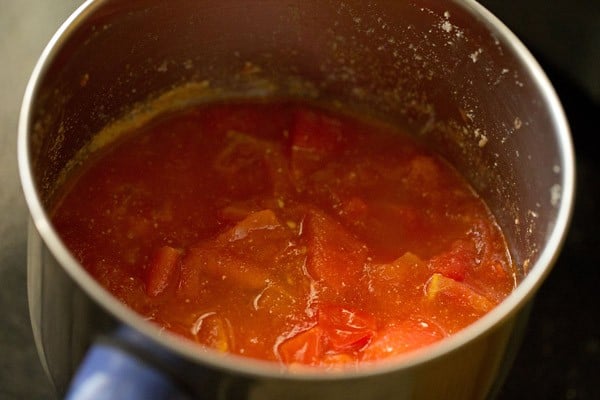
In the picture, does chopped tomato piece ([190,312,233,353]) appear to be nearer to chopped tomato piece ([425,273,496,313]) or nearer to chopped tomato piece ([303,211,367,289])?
chopped tomato piece ([303,211,367,289])

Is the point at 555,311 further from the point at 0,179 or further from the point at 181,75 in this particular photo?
the point at 0,179

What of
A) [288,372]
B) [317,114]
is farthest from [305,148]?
[288,372]

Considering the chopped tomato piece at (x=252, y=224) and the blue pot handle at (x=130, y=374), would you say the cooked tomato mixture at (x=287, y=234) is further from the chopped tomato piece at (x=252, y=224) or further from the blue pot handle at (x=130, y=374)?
the blue pot handle at (x=130, y=374)

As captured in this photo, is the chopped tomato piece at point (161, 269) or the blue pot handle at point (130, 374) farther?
the chopped tomato piece at point (161, 269)

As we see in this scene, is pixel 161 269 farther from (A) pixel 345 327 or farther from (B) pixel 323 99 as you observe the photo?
(B) pixel 323 99

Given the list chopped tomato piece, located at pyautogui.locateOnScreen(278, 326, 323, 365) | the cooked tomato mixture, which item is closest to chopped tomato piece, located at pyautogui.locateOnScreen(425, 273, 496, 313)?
the cooked tomato mixture

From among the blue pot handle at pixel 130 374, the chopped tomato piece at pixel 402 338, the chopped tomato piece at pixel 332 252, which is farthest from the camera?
the chopped tomato piece at pixel 332 252

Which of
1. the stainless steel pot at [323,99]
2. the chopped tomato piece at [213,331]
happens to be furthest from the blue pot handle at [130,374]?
the chopped tomato piece at [213,331]
